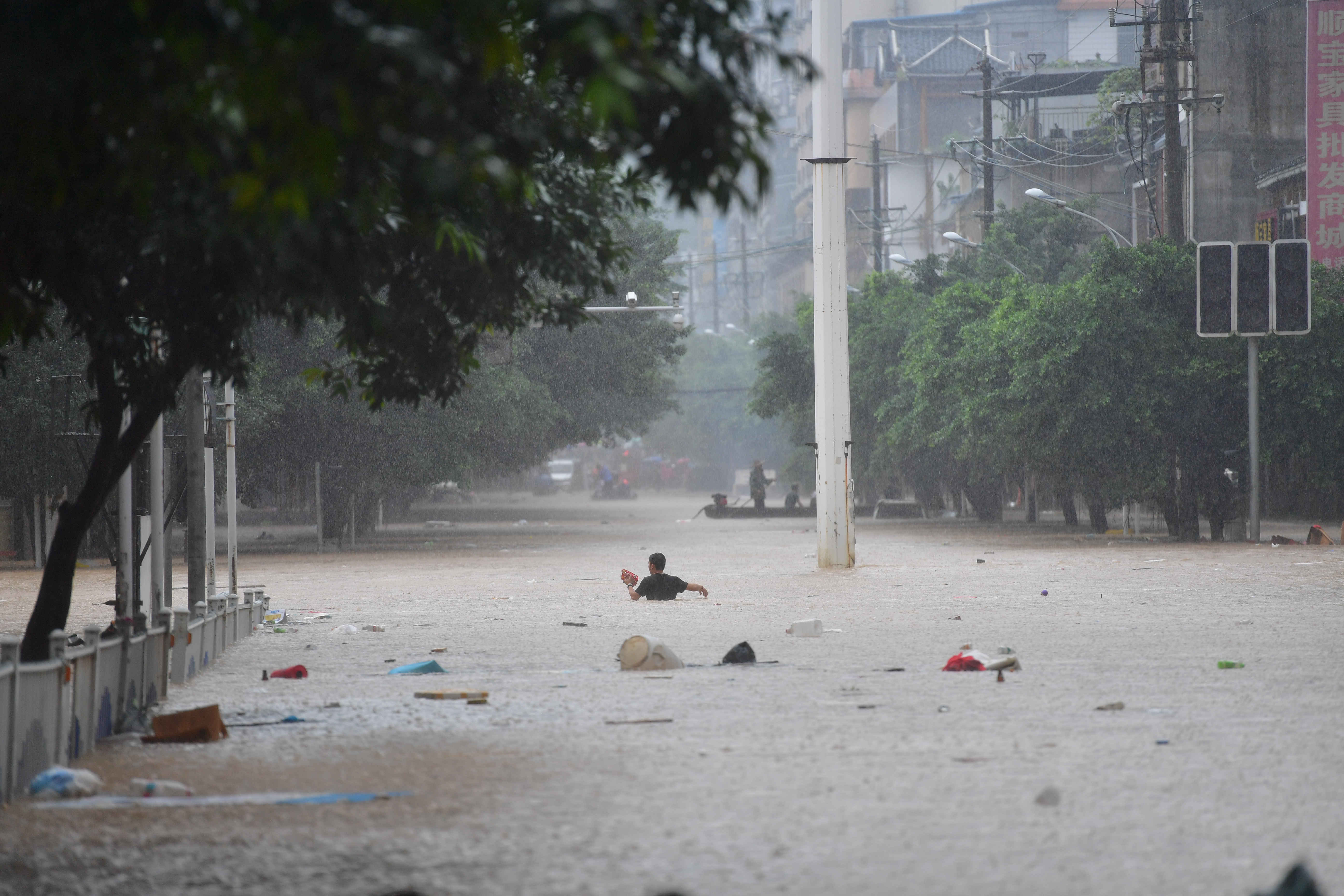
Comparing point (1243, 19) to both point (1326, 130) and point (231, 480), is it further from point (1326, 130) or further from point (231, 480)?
point (231, 480)

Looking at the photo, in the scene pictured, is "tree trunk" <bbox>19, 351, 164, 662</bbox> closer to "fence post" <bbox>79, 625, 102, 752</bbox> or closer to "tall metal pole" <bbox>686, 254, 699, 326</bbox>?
"fence post" <bbox>79, 625, 102, 752</bbox>

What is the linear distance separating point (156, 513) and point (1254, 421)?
821 inches

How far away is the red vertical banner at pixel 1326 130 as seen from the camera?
34.6 metres

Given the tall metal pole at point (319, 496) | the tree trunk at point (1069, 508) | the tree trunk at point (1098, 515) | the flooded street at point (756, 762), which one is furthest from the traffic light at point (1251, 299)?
the tall metal pole at point (319, 496)

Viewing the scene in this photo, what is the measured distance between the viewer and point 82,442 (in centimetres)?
2536

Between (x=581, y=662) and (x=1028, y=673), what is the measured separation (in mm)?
3433

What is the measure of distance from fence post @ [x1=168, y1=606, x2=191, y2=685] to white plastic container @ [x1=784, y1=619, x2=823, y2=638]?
5216 millimetres

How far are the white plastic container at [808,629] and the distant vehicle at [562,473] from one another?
87.3 meters

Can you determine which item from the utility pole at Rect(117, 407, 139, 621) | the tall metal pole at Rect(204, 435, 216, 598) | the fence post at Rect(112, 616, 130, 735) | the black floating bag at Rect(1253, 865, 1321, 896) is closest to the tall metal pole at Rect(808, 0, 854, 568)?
the tall metal pole at Rect(204, 435, 216, 598)

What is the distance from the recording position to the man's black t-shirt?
1930 cm

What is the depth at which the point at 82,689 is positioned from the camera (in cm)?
833

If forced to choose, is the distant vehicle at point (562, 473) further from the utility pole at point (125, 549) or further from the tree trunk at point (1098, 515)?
the utility pole at point (125, 549)

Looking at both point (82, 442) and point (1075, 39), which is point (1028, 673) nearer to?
point (82, 442)

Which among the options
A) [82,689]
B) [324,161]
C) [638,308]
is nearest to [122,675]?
[82,689]
